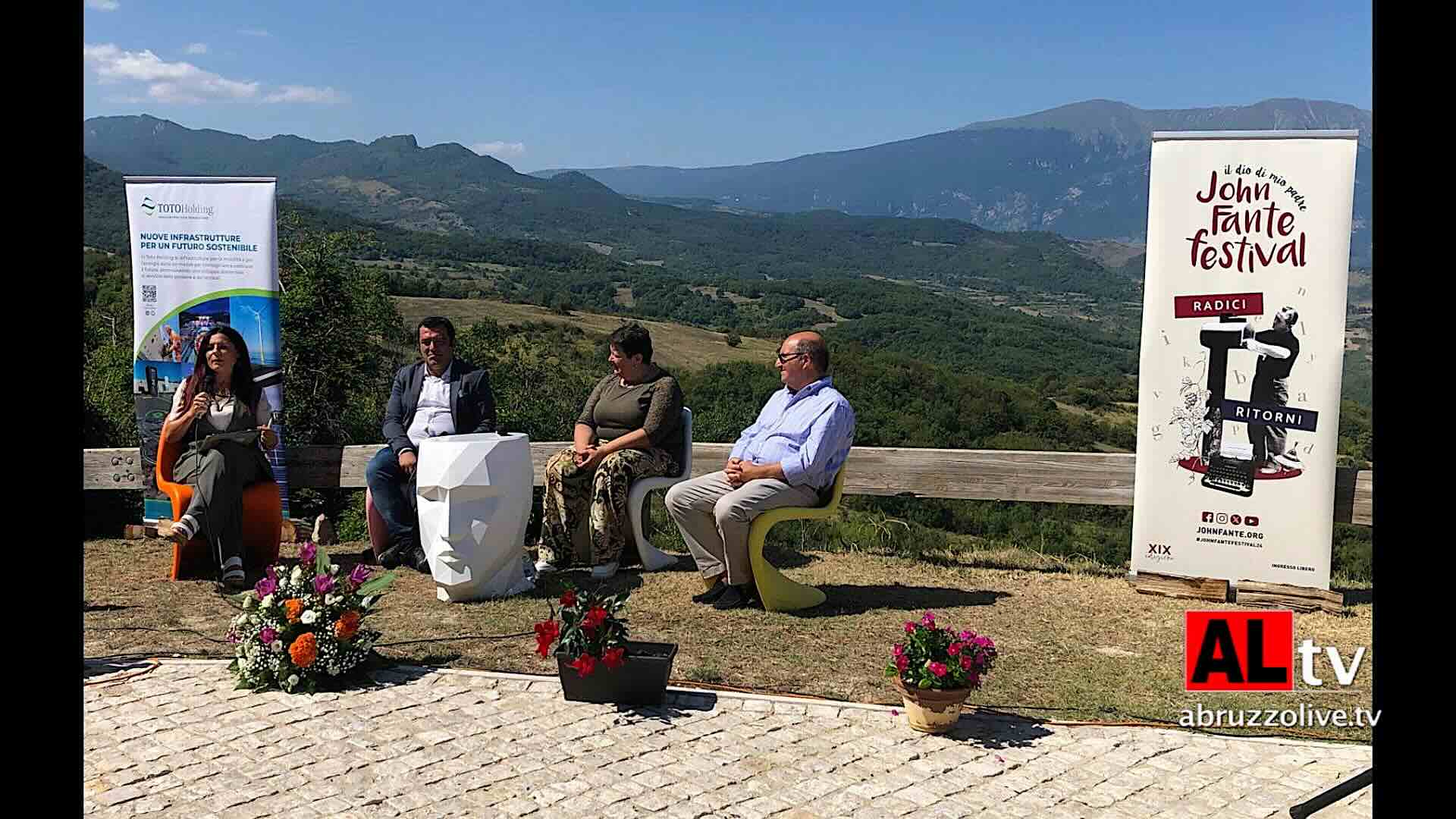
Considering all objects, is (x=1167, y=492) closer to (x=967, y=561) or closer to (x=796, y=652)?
(x=967, y=561)

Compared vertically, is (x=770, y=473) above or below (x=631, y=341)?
below

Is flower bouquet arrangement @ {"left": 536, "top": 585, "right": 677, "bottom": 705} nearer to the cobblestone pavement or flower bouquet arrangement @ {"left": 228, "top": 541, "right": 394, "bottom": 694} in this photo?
the cobblestone pavement

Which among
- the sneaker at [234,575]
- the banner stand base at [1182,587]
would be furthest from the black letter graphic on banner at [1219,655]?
the sneaker at [234,575]

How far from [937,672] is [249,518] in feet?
11.9

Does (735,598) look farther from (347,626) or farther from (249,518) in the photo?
(249,518)

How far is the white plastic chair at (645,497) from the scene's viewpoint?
5852mm

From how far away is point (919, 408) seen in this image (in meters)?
17.1

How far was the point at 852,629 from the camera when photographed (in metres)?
5.00

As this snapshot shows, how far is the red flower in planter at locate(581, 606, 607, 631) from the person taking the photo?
3904 millimetres

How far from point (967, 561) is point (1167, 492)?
115cm

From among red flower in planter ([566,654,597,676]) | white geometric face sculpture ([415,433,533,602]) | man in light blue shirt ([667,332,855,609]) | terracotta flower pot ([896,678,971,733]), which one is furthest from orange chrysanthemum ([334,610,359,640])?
terracotta flower pot ([896,678,971,733])

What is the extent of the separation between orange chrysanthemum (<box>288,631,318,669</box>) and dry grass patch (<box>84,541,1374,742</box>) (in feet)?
1.72

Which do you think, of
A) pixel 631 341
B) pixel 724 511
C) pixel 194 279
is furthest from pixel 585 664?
pixel 194 279

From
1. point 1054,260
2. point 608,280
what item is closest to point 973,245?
point 1054,260
